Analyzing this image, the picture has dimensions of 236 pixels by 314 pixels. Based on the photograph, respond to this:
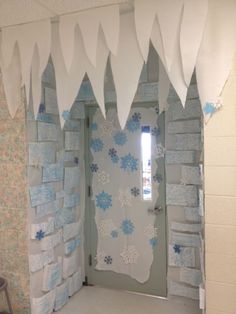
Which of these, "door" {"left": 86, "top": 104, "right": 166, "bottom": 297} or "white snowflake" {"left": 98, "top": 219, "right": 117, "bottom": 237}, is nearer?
"door" {"left": 86, "top": 104, "right": 166, "bottom": 297}

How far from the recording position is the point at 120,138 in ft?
9.40

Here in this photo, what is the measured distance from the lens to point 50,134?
257cm

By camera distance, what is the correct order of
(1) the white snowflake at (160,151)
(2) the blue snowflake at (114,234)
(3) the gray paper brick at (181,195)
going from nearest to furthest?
(3) the gray paper brick at (181,195) < (1) the white snowflake at (160,151) < (2) the blue snowflake at (114,234)

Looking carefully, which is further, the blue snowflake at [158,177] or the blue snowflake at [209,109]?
the blue snowflake at [158,177]

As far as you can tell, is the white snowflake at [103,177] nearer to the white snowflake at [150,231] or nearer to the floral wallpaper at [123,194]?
the floral wallpaper at [123,194]

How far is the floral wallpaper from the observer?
9.20ft

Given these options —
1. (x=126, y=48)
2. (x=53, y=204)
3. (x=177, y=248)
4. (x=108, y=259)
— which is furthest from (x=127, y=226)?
(x=126, y=48)

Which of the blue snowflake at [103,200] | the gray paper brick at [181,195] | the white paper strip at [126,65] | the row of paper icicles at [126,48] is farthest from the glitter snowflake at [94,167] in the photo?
the white paper strip at [126,65]

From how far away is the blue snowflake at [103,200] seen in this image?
2959 millimetres

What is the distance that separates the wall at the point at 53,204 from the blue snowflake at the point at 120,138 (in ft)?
1.29

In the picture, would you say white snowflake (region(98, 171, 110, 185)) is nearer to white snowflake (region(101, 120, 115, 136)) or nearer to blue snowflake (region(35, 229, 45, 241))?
white snowflake (region(101, 120, 115, 136))

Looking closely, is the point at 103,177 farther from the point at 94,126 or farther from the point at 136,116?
the point at 136,116

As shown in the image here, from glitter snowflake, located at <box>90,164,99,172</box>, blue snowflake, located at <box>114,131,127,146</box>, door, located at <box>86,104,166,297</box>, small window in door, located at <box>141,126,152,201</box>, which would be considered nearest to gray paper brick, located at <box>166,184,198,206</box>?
door, located at <box>86,104,166,297</box>

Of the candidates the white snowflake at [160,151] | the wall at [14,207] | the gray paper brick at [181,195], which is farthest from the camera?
the white snowflake at [160,151]
